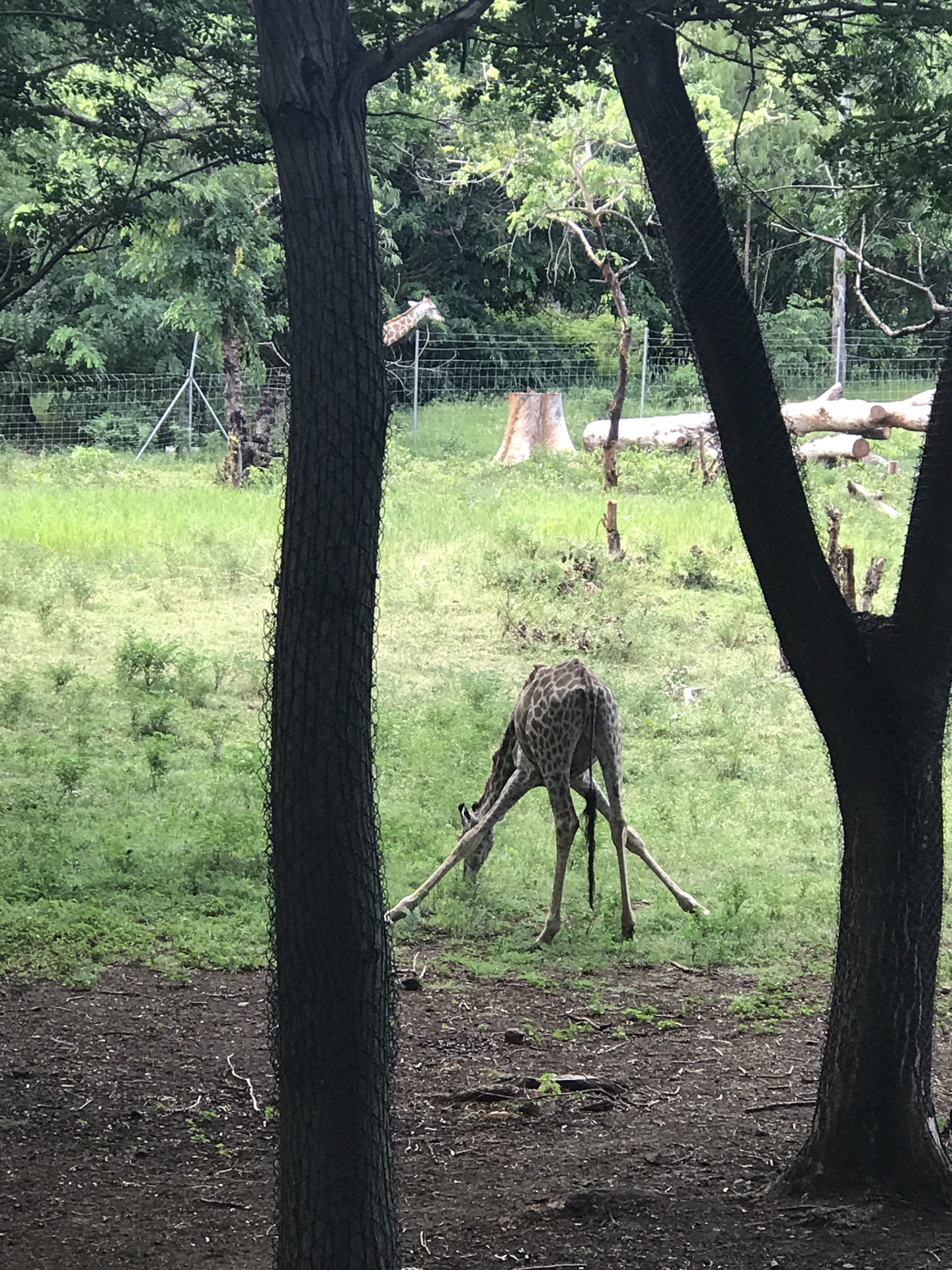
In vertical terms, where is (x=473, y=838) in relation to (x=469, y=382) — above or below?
below

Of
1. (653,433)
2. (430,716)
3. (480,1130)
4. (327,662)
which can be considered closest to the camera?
(327,662)

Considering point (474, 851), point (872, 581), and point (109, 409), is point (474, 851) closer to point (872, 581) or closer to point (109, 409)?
point (872, 581)

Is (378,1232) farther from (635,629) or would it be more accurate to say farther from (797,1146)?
(635,629)

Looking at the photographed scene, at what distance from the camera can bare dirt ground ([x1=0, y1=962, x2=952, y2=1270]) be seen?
3.86 m

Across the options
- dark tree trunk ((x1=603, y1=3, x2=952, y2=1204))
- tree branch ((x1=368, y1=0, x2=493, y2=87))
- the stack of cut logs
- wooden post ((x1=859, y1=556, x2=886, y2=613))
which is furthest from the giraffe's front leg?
the stack of cut logs

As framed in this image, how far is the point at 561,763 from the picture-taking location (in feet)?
23.6

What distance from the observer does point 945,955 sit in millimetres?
6707

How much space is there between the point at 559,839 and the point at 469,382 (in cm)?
2091

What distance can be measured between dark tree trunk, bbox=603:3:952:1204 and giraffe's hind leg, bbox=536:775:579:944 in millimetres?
2619

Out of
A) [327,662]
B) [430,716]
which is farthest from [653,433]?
[327,662]

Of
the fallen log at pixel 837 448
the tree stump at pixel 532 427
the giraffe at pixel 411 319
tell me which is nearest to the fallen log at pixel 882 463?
the fallen log at pixel 837 448

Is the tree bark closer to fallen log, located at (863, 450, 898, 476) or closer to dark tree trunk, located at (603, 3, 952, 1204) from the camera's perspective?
fallen log, located at (863, 450, 898, 476)

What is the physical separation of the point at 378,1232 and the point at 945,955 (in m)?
4.19

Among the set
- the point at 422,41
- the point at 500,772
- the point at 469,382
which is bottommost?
the point at 500,772
